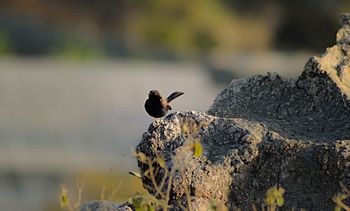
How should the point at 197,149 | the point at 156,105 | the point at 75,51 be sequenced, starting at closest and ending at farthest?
the point at 197,149 → the point at 156,105 → the point at 75,51

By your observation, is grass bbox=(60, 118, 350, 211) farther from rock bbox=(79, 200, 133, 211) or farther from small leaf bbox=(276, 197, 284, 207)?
rock bbox=(79, 200, 133, 211)

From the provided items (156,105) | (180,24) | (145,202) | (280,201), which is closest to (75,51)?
(180,24)

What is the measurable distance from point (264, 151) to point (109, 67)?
14535 millimetres

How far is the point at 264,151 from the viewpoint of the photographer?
393cm

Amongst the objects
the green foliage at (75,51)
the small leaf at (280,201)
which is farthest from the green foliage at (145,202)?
the green foliage at (75,51)

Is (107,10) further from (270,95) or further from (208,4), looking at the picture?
(270,95)

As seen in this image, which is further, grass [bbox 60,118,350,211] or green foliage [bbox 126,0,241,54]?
green foliage [bbox 126,0,241,54]

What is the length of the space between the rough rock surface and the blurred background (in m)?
0.48

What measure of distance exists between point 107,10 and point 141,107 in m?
17.0

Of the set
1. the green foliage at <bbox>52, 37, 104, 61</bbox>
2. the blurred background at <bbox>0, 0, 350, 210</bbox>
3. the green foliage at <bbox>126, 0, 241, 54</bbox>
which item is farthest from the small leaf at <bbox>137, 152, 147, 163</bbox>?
the green foliage at <bbox>126, 0, 241, 54</bbox>

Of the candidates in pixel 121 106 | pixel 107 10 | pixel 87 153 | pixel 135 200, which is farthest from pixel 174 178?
pixel 107 10

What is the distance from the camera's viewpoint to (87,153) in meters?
15.1

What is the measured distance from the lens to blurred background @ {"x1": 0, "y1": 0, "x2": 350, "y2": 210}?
46.9 ft

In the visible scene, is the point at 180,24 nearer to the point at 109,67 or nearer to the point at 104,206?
the point at 109,67
